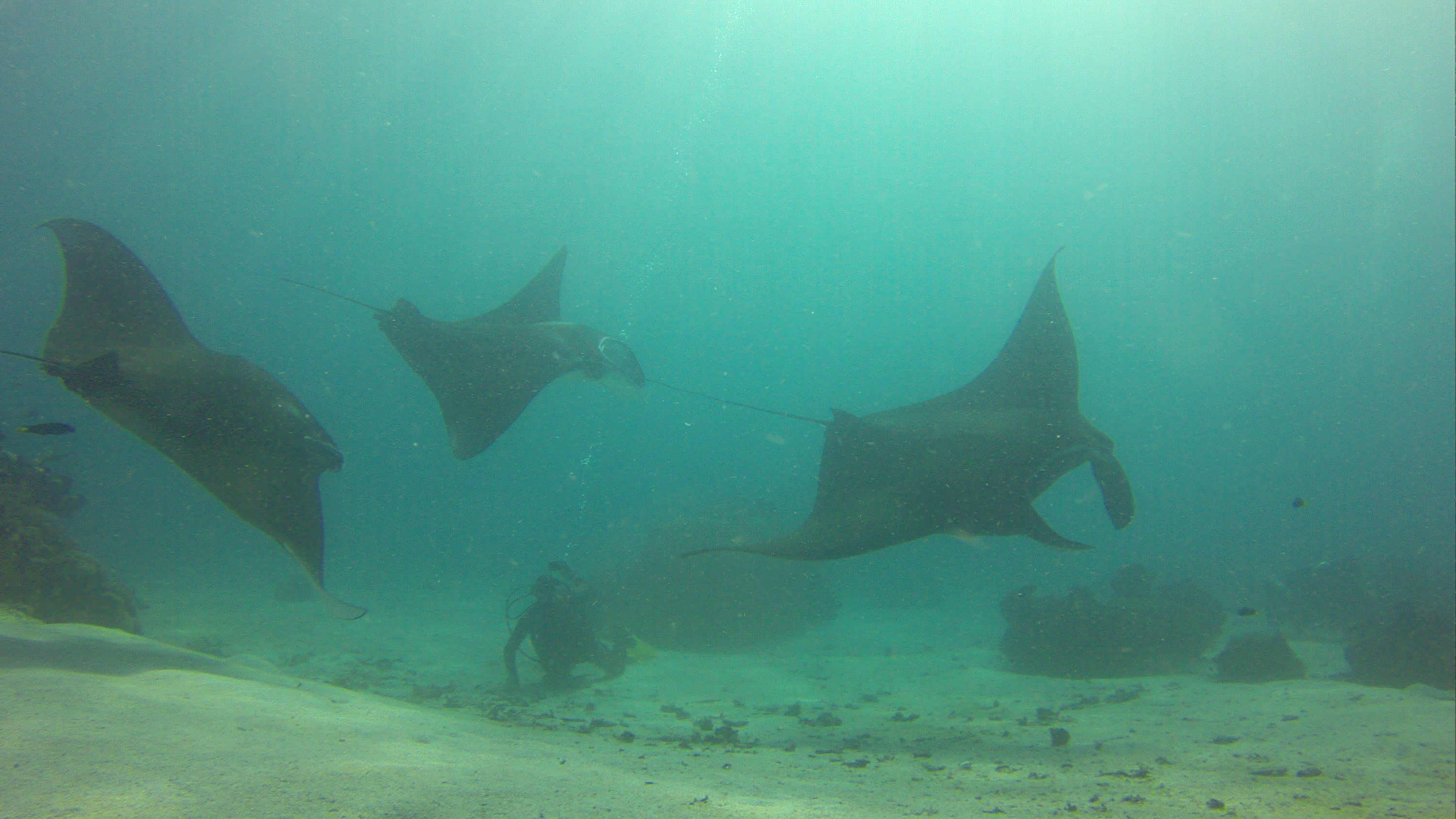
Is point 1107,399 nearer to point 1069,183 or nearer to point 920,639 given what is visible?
point 1069,183

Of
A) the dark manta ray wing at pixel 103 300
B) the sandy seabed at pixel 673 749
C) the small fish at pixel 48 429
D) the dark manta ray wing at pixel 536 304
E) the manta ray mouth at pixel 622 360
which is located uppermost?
the dark manta ray wing at pixel 536 304

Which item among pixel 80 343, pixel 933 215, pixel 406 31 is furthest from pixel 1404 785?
pixel 933 215

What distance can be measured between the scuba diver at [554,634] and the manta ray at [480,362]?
2.72 meters

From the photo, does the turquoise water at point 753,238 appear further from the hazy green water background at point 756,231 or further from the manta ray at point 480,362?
the manta ray at point 480,362

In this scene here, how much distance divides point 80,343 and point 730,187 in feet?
257

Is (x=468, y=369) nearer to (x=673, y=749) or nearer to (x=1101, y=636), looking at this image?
(x=673, y=749)

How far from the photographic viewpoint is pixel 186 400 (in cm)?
380

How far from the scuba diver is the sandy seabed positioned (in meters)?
0.52

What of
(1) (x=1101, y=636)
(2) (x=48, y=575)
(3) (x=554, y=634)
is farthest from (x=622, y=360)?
(1) (x=1101, y=636)

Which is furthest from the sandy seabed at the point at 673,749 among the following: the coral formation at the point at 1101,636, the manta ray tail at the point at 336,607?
the coral formation at the point at 1101,636

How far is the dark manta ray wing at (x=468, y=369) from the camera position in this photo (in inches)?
247

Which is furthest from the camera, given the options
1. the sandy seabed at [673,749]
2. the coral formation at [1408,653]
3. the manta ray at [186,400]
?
the coral formation at [1408,653]

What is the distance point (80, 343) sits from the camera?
405 centimetres

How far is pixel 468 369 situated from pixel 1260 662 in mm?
11838
